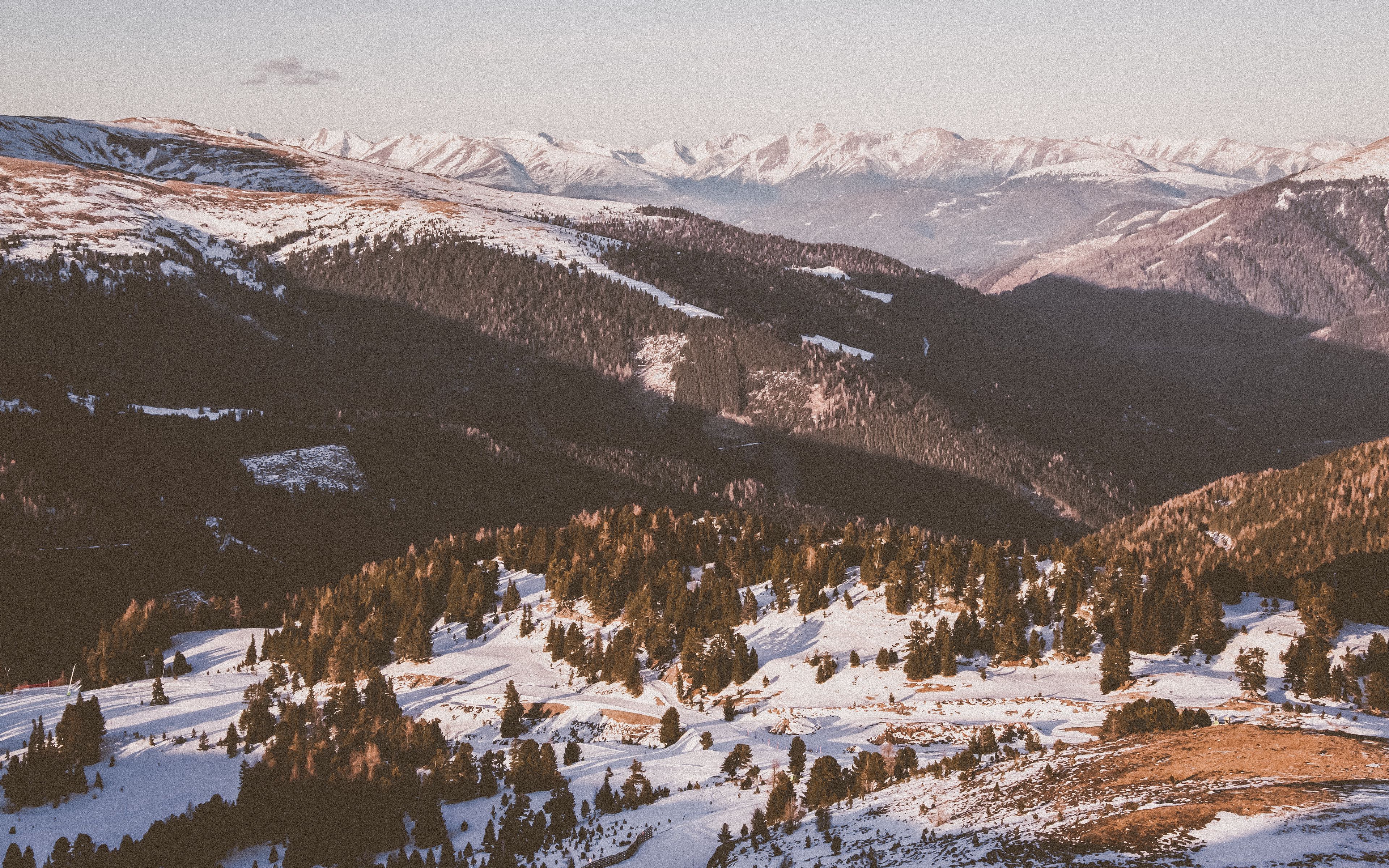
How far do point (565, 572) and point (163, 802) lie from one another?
5690cm

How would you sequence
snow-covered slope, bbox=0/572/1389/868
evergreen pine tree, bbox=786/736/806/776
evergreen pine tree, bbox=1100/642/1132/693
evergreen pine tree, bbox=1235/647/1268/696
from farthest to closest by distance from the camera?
evergreen pine tree, bbox=1100/642/1132/693 < evergreen pine tree, bbox=1235/647/1268/696 < evergreen pine tree, bbox=786/736/806/776 < snow-covered slope, bbox=0/572/1389/868

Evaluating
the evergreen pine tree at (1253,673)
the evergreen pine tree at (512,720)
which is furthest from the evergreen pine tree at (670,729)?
the evergreen pine tree at (1253,673)

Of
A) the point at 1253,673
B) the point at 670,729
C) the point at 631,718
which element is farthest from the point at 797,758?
the point at 1253,673

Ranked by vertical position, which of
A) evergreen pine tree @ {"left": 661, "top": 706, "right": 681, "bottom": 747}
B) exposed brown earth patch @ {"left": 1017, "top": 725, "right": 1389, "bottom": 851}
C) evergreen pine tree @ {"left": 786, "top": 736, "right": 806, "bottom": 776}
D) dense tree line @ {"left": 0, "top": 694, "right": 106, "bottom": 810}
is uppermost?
exposed brown earth patch @ {"left": 1017, "top": 725, "right": 1389, "bottom": 851}

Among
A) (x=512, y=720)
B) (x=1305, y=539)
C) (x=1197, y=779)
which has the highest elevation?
(x=1197, y=779)

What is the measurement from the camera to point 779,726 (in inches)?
3474

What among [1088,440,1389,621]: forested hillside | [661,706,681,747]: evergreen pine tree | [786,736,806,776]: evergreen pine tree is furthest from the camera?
[1088,440,1389,621]: forested hillside

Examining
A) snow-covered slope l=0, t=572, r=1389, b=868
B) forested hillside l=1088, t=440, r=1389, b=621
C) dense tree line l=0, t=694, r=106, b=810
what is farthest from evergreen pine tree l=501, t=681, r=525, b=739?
forested hillside l=1088, t=440, r=1389, b=621

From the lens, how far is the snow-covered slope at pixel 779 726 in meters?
54.9

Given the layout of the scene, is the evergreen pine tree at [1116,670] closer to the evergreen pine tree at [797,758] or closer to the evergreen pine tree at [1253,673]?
the evergreen pine tree at [1253,673]

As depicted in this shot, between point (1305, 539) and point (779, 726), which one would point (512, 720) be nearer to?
point (779, 726)

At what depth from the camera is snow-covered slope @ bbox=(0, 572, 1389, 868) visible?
54.9m

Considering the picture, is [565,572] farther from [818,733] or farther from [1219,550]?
[1219,550]

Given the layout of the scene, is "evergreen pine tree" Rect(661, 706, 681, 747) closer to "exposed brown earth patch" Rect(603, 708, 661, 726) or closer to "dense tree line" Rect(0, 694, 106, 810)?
"exposed brown earth patch" Rect(603, 708, 661, 726)
